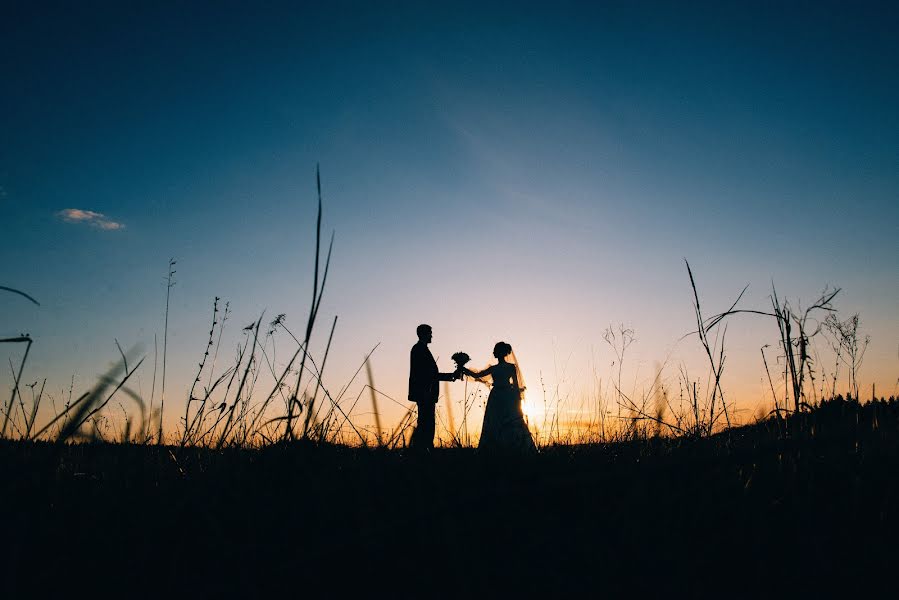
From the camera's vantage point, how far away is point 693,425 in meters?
3.02

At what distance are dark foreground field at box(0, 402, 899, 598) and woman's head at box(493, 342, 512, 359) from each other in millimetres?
6964

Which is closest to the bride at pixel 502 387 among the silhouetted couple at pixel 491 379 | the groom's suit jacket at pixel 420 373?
the silhouetted couple at pixel 491 379

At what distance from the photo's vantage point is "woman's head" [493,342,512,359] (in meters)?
9.12

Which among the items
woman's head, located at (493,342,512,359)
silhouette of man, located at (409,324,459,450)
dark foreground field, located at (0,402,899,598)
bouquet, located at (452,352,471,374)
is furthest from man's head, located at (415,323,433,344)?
dark foreground field, located at (0,402,899,598)

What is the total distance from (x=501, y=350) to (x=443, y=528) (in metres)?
7.77

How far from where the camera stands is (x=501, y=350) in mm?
9125

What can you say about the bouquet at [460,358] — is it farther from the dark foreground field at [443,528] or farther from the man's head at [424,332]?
the dark foreground field at [443,528]

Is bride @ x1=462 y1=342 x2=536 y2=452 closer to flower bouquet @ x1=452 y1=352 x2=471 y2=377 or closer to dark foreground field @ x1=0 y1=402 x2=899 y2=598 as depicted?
flower bouquet @ x1=452 y1=352 x2=471 y2=377

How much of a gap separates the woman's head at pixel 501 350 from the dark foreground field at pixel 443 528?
696cm

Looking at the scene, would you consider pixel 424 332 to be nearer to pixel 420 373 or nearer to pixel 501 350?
pixel 420 373

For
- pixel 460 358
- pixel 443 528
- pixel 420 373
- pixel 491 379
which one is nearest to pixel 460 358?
pixel 460 358

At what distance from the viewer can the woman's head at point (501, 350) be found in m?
9.12

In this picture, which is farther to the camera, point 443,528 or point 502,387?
point 502,387

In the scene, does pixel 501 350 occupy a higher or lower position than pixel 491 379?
higher
